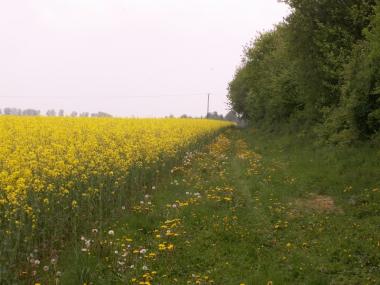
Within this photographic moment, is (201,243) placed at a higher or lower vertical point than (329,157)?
lower

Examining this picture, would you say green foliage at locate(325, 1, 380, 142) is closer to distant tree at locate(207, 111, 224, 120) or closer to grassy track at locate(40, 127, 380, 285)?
grassy track at locate(40, 127, 380, 285)

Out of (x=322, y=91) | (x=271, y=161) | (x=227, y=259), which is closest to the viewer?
(x=227, y=259)

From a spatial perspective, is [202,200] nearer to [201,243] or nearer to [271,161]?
[201,243]

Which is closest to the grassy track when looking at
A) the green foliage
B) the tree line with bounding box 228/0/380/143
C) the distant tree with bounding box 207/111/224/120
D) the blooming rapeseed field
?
the blooming rapeseed field

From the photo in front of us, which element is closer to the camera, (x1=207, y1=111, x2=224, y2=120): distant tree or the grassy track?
the grassy track

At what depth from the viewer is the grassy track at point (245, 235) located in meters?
7.62

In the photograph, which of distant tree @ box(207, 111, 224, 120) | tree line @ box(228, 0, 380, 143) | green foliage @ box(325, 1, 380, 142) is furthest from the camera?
distant tree @ box(207, 111, 224, 120)

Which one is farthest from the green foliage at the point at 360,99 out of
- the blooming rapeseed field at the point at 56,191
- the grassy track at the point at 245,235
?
the blooming rapeseed field at the point at 56,191

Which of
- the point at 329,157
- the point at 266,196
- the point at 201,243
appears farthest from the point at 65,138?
the point at 329,157

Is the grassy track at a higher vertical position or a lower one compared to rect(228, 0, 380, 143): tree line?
lower

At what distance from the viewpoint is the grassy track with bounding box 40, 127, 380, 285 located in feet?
25.0

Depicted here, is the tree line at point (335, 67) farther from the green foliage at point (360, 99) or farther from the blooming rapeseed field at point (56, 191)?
the blooming rapeseed field at point (56, 191)

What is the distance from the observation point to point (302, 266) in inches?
307

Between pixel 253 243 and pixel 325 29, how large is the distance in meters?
14.3
